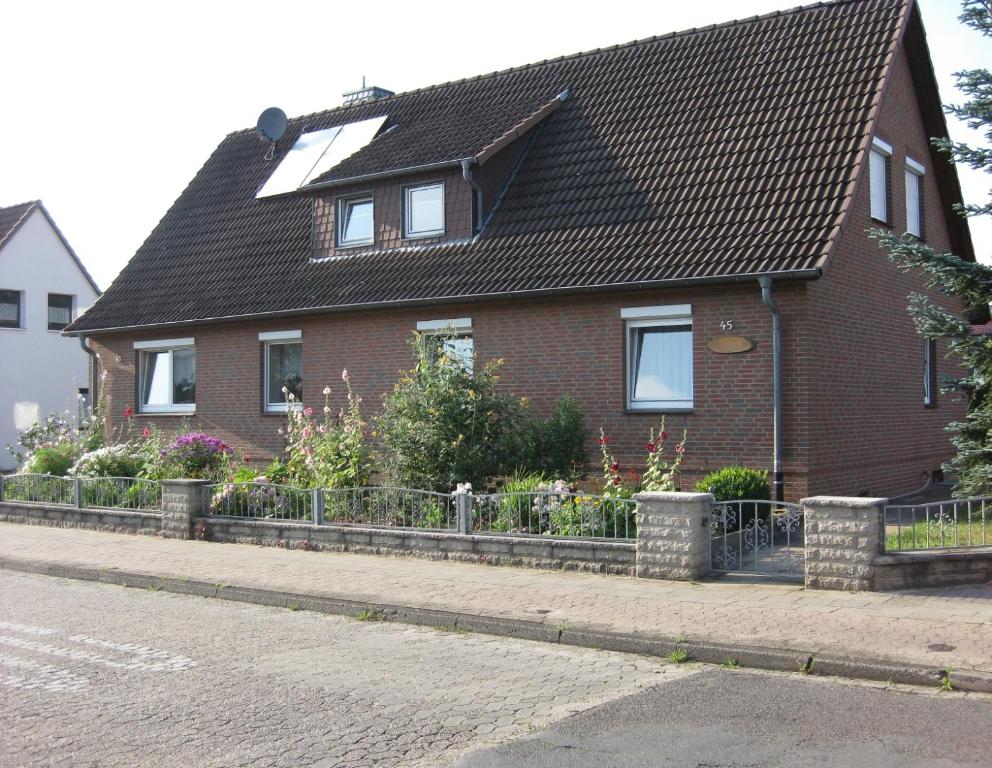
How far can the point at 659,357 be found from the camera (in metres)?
15.5

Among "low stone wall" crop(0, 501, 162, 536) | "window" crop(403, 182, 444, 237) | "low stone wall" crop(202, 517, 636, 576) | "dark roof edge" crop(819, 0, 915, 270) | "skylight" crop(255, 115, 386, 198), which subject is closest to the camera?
"low stone wall" crop(202, 517, 636, 576)

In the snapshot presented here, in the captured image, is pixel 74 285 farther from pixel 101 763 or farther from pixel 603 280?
pixel 101 763

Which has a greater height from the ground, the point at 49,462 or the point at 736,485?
the point at 49,462

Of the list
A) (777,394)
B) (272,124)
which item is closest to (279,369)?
(272,124)

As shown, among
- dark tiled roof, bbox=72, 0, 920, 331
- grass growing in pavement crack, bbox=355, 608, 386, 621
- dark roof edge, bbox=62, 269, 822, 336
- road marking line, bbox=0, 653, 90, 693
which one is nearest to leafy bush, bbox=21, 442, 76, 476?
dark roof edge, bbox=62, 269, 822, 336

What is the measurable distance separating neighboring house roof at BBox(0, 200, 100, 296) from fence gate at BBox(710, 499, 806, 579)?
90.3 ft

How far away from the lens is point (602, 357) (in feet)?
51.9

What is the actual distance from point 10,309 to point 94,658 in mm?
27434

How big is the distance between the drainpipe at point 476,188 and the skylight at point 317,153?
3.80 meters

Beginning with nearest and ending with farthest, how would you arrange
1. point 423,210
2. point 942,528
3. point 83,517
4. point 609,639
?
point 609,639, point 942,528, point 83,517, point 423,210

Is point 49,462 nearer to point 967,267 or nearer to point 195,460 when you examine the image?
point 195,460

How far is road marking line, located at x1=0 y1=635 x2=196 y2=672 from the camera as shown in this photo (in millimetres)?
7828

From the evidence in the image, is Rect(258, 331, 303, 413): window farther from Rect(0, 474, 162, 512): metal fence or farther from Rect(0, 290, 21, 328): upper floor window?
Rect(0, 290, 21, 328): upper floor window

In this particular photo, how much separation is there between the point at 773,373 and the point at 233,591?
24.7 ft
